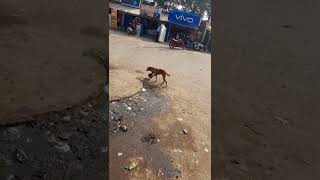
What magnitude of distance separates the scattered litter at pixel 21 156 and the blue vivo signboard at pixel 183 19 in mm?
18243

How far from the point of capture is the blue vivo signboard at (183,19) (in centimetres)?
2162

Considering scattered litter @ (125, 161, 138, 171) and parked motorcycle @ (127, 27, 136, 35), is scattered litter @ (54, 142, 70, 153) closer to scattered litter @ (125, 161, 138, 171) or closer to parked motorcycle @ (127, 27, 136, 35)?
scattered litter @ (125, 161, 138, 171)

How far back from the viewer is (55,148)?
196 inches

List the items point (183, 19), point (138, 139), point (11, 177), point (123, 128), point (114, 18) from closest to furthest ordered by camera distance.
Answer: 1. point (11, 177)
2. point (138, 139)
3. point (123, 128)
4. point (183, 19)
5. point (114, 18)

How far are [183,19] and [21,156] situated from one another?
18.5 m

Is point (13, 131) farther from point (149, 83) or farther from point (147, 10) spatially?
point (147, 10)

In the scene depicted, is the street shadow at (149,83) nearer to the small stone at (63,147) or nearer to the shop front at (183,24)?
the small stone at (63,147)

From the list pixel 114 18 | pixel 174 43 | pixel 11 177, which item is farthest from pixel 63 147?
pixel 114 18

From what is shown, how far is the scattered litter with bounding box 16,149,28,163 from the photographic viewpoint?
15.1ft
